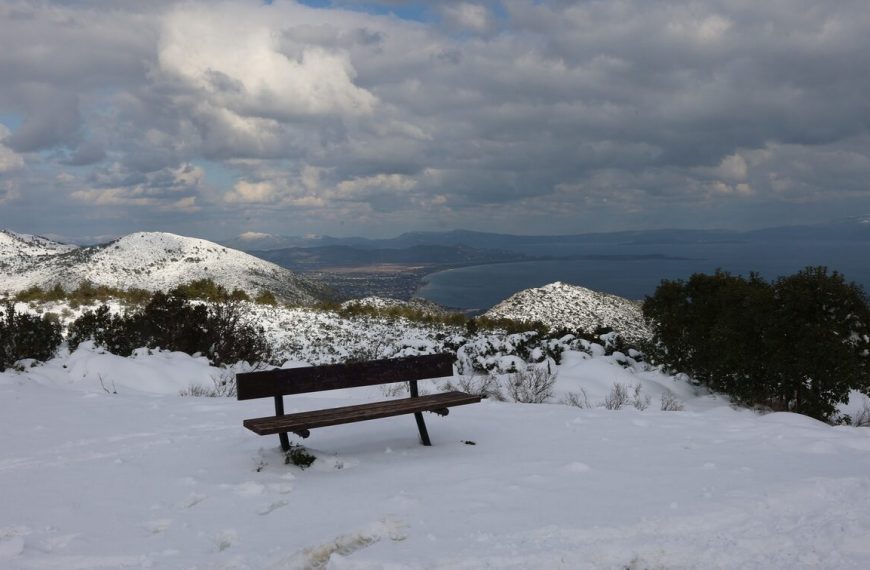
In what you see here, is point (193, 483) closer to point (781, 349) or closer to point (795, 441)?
point (795, 441)

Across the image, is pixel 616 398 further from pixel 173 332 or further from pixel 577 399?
pixel 173 332

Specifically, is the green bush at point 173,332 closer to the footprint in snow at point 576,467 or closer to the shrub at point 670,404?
the shrub at point 670,404

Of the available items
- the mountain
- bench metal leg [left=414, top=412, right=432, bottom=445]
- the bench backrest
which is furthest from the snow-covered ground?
the mountain

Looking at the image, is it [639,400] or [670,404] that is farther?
[639,400]

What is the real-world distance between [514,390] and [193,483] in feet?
19.9

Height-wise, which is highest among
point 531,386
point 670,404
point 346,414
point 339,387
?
point 339,387

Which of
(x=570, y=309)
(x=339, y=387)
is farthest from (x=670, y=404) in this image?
(x=570, y=309)

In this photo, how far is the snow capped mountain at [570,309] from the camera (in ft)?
160

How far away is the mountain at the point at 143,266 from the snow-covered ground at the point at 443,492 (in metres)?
60.5

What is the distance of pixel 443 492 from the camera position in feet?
15.5

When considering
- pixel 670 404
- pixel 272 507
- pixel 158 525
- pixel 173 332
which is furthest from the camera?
pixel 173 332

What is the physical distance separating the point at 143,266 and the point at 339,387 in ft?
246

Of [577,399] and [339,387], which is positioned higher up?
[339,387]

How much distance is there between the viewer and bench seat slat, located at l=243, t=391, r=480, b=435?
17.9 ft
